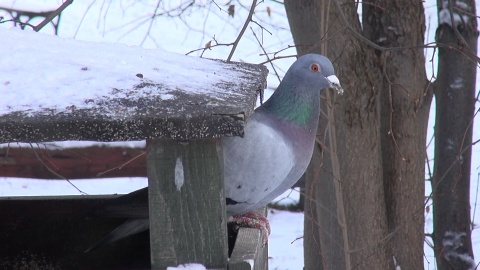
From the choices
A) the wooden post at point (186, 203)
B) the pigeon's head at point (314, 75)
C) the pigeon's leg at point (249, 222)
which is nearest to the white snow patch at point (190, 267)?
the wooden post at point (186, 203)

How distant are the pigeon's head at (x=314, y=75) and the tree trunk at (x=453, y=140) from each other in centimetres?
175

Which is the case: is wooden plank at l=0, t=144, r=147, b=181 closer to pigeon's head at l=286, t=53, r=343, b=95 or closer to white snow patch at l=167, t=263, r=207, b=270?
pigeon's head at l=286, t=53, r=343, b=95

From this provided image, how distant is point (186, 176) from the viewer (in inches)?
70.3

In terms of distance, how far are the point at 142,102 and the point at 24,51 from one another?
53 cm

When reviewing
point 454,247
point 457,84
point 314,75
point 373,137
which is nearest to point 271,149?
point 314,75

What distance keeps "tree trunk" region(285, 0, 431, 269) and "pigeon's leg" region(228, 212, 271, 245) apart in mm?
1005

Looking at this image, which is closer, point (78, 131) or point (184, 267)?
point (78, 131)

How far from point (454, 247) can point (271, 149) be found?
2.45 meters

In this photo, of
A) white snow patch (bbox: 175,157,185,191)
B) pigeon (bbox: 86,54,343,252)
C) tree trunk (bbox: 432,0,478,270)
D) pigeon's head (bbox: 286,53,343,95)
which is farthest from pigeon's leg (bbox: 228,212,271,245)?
tree trunk (bbox: 432,0,478,270)

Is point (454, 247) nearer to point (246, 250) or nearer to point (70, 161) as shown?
point (246, 250)

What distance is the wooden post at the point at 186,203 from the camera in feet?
5.83

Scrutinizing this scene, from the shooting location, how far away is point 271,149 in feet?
6.77

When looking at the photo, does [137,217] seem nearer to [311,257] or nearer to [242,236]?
[242,236]

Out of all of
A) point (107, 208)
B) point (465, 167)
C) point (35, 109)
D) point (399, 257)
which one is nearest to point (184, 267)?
point (107, 208)
